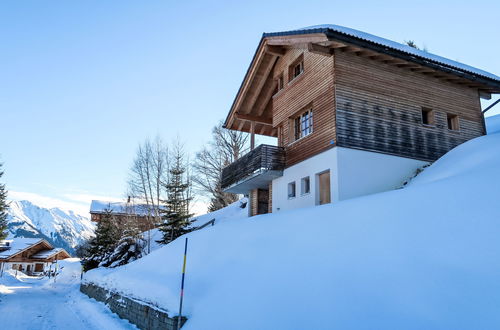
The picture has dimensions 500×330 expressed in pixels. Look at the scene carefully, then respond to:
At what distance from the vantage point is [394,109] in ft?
48.5

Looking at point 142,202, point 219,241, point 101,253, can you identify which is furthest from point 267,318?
point 142,202

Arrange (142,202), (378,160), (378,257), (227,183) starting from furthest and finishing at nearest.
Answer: (142,202) < (227,183) < (378,160) < (378,257)

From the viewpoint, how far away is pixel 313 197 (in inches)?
568

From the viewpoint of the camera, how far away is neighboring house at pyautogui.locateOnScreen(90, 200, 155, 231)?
1219 inches

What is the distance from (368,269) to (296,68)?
13946 millimetres

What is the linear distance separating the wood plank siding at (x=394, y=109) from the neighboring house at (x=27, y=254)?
49088mm

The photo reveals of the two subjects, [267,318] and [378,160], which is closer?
[267,318]

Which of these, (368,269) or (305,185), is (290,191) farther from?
(368,269)

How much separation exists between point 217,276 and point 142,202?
87.9 ft

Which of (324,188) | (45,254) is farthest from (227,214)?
(45,254)

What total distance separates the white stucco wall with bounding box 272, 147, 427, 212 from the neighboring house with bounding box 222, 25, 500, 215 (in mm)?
39

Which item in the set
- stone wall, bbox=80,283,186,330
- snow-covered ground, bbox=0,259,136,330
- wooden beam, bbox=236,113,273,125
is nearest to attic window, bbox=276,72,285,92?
wooden beam, bbox=236,113,273,125

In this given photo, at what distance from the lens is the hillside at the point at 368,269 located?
431 centimetres

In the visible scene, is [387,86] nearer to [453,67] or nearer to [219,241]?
[453,67]
